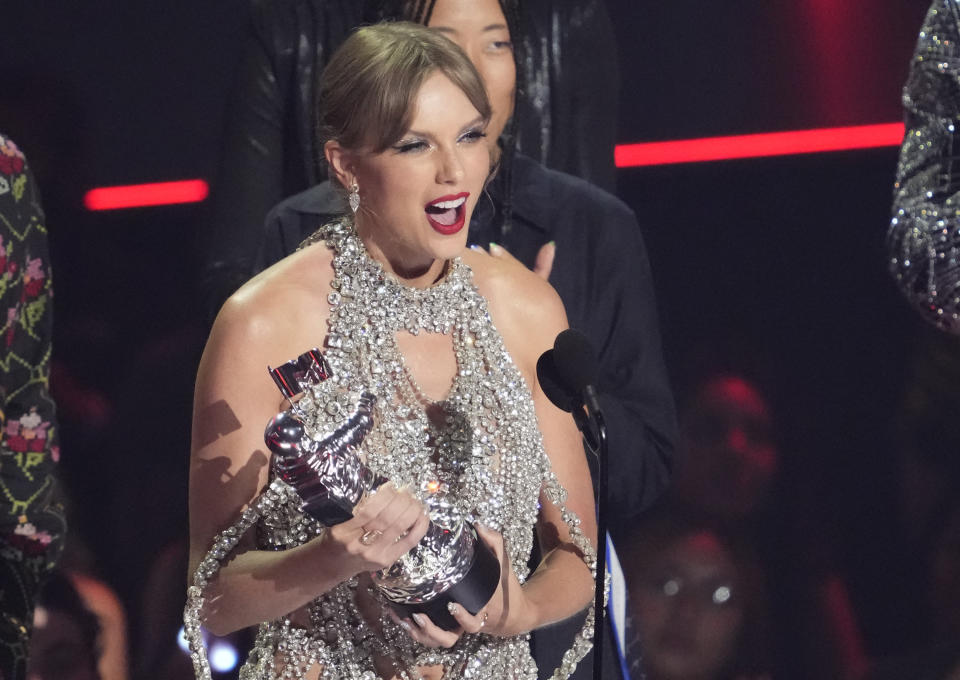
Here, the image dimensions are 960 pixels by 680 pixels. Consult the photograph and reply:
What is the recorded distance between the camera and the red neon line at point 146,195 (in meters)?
2.99

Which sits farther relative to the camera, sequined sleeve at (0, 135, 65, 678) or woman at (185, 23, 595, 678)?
sequined sleeve at (0, 135, 65, 678)

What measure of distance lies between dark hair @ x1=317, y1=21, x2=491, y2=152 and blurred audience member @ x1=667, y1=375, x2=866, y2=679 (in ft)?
4.74

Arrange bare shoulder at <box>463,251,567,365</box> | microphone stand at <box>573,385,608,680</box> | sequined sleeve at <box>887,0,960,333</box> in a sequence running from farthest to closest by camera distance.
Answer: sequined sleeve at <box>887,0,960,333</box> → bare shoulder at <box>463,251,567,365</box> → microphone stand at <box>573,385,608,680</box>

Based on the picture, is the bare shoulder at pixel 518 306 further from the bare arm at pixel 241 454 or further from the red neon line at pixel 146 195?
the red neon line at pixel 146 195

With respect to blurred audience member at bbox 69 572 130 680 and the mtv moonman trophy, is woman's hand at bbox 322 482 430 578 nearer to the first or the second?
the mtv moonman trophy

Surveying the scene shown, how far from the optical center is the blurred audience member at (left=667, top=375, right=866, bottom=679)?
306 cm

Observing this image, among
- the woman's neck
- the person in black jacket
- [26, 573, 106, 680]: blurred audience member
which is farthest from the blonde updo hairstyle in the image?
[26, 573, 106, 680]: blurred audience member

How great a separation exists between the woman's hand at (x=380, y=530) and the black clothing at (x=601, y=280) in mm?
957

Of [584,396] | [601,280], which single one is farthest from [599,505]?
[601,280]

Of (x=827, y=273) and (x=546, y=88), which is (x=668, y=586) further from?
(x=546, y=88)

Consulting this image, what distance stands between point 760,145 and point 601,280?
0.76m

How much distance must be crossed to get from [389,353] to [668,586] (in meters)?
1.54

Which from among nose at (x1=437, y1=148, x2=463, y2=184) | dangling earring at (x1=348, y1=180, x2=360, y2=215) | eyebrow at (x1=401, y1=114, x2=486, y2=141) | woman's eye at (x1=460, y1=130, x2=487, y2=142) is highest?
eyebrow at (x1=401, y1=114, x2=486, y2=141)

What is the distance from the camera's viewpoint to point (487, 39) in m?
Answer: 2.33
